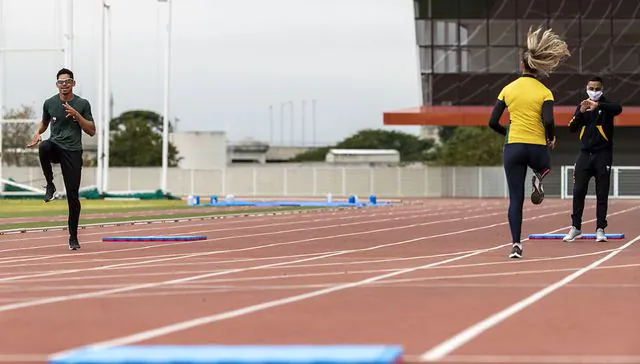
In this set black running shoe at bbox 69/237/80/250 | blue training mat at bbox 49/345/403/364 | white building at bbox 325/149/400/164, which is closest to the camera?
blue training mat at bbox 49/345/403/364

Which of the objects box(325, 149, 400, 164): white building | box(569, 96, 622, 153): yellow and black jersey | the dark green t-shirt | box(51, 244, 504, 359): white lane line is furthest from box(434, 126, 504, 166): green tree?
box(51, 244, 504, 359): white lane line

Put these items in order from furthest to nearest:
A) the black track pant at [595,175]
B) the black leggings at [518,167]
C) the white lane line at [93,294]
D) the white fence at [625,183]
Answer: the white fence at [625,183]
the black track pant at [595,175]
the black leggings at [518,167]
the white lane line at [93,294]

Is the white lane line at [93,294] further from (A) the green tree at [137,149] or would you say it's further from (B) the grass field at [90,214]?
(A) the green tree at [137,149]

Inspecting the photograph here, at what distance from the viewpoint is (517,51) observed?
2594 inches

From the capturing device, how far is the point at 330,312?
25.3ft

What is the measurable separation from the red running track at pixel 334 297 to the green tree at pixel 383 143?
14790cm

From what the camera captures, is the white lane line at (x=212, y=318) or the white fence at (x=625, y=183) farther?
the white fence at (x=625, y=183)

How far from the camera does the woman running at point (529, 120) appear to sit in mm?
13250

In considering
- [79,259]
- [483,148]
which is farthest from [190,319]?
[483,148]

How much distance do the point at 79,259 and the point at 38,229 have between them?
24.5ft

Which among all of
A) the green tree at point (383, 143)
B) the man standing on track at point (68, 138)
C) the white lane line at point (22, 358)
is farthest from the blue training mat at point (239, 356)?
the green tree at point (383, 143)

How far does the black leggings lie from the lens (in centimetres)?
1314

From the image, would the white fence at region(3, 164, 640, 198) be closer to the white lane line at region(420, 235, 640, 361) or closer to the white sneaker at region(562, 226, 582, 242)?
the white sneaker at region(562, 226, 582, 242)

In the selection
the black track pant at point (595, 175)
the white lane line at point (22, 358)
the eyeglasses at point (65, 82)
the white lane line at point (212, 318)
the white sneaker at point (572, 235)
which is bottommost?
the white lane line at point (22, 358)
